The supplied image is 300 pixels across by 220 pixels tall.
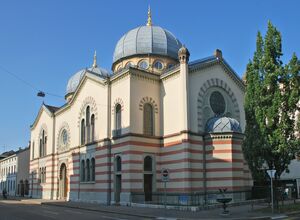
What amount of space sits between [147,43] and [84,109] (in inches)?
382

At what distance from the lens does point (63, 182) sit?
141ft

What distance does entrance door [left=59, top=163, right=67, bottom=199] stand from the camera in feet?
140

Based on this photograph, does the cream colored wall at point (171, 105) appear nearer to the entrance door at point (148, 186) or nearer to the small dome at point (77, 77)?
the entrance door at point (148, 186)

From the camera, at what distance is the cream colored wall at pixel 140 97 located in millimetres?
31609

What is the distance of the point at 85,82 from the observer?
3881 cm

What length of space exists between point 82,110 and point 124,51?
7.87 meters

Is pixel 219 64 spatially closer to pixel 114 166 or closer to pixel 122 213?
pixel 114 166

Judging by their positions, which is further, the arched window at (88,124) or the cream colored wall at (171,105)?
the arched window at (88,124)

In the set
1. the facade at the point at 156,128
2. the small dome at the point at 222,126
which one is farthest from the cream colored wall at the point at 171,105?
the small dome at the point at 222,126

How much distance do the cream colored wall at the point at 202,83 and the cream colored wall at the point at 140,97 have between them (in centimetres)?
333

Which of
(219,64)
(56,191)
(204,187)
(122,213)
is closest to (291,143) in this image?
(204,187)

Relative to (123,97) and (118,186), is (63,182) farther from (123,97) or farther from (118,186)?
(123,97)

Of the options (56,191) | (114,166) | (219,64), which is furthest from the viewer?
(56,191)

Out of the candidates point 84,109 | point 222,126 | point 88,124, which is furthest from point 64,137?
point 222,126
